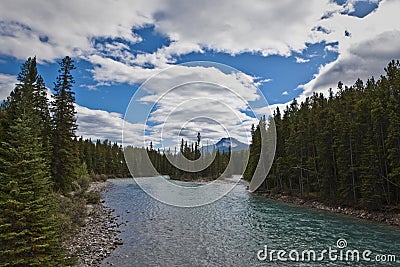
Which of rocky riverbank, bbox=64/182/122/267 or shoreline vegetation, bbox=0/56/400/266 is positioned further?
rocky riverbank, bbox=64/182/122/267

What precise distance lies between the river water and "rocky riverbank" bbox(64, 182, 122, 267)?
60cm

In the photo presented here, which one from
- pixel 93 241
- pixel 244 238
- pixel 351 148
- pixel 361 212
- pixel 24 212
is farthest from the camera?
pixel 351 148

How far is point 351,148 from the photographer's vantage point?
29250mm

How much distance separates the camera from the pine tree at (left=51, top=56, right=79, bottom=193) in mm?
26359

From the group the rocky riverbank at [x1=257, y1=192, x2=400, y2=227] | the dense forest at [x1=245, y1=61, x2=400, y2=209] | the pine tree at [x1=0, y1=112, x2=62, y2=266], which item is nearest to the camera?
the pine tree at [x1=0, y1=112, x2=62, y2=266]

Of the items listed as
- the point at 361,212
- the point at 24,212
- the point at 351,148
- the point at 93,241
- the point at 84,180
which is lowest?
the point at 93,241

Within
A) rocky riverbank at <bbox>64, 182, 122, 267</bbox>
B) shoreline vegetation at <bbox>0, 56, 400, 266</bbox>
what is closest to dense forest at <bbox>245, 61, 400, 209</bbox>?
shoreline vegetation at <bbox>0, 56, 400, 266</bbox>

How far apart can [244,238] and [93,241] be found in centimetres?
945

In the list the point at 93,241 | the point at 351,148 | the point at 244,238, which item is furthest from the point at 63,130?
the point at 351,148

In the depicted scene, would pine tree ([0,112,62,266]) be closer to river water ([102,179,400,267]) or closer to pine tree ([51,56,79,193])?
river water ([102,179,400,267])

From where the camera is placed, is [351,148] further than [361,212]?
Yes

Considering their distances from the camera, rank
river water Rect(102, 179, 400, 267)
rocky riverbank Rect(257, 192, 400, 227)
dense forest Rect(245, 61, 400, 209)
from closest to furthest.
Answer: river water Rect(102, 179, 400, 267)
rocky riverbank Rect(257, 192, 400, 227)
dense forest Rect(245, 61, 400, 209)

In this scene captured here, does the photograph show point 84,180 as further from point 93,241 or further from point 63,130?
point 93,241

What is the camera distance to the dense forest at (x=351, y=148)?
25641mm
